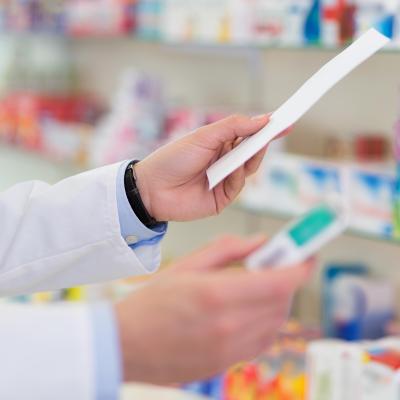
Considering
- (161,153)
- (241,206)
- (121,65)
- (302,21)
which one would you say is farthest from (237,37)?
(121,65)

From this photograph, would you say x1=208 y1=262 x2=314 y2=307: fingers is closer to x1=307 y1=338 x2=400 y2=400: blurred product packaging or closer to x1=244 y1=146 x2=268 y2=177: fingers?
x1=244 y1=146 x2=268 y2=177: fingers

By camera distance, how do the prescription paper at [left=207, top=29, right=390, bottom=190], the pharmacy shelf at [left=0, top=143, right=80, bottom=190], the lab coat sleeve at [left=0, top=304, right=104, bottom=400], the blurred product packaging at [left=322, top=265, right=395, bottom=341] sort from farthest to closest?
the pharmacy shelf at [left=0, top=143, right=80, bottom=190], the blurred product packaging at [left=322, top=265, right=395, bottom=341], the prescription paper at [left=207, top=29, right=390, bottom=190], the lab coat sleeve at [left=0, top=304, right=104, bottom=400]

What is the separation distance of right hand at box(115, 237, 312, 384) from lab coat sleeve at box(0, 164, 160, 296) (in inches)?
15.1

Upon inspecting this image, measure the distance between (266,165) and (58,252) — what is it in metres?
0.82

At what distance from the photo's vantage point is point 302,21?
1.90 metres

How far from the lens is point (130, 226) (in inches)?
52.7

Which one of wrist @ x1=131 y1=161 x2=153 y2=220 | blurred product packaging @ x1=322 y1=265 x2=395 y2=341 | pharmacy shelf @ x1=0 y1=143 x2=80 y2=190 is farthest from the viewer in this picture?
pharmacy shelf @ x1=0 y1=143 x2=80 y2=190

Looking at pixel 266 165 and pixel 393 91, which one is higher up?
pixel 393 91

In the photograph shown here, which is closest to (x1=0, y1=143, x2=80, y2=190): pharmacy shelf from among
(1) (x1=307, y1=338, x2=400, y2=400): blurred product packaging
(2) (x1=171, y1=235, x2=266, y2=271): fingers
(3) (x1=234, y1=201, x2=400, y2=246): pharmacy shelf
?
(3) (x1=234, y1=201, x2=400, y2=246): pharmacy shelf

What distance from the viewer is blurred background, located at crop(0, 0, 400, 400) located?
1779 millimetres

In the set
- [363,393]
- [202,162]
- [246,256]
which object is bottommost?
[363,393]

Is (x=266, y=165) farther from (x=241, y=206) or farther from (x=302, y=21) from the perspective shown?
(x=302, y=21)

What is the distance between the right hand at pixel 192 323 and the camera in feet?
2.91

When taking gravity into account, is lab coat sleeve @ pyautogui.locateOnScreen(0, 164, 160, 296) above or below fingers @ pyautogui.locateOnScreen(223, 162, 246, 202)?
below
